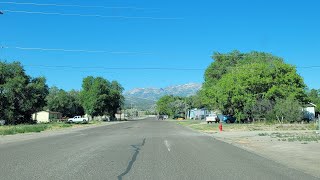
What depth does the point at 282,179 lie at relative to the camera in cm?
1105

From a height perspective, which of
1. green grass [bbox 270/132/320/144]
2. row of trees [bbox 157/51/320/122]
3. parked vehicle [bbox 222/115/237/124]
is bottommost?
green grass [bbox 270/132/320/144]

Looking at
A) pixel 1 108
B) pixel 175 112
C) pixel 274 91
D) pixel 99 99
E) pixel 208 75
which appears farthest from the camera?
pixel 175 112

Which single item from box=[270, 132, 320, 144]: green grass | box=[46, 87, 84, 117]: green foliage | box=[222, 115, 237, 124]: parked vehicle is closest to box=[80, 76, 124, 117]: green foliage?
box=[46, 87, 84, 117]: green foliage

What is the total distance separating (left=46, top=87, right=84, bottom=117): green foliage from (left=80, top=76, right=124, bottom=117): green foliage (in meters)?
8.71

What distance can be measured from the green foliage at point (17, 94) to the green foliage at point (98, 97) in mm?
32533

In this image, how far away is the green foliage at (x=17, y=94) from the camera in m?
80.4

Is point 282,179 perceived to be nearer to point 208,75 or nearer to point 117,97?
point 208,75

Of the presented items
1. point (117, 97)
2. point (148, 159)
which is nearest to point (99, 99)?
point (117, 97)

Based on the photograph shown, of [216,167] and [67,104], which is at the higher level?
[67,104]

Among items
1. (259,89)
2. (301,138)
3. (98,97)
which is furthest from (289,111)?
(98,97)

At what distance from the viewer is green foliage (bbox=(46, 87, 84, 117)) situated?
130750 mm

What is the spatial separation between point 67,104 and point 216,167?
124 metres

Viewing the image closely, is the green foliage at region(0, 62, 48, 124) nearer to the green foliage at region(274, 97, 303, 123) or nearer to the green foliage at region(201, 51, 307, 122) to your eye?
the green foliage at region(201, 51, 307, 122)

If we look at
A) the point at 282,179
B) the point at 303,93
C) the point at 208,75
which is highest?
the point at 208,75
